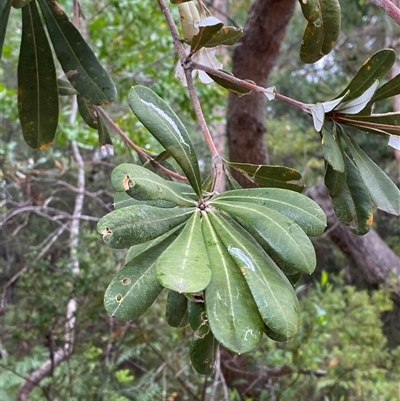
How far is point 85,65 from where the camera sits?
0.68m

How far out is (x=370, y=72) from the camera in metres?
0.46

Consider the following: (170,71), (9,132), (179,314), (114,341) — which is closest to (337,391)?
(114,341)

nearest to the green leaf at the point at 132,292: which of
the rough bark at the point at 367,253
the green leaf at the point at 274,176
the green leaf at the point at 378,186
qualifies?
the green leaf at the point at 274,176

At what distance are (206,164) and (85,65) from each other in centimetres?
296

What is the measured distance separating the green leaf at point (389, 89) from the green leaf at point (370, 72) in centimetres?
1

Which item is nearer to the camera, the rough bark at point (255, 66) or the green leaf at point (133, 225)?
the green leaf at point (133, 225)

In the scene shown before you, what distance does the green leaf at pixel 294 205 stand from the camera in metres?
0.36

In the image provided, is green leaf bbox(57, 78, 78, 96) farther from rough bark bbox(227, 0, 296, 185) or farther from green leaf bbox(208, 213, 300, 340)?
rough bark bbox(227, 0, 296, 185)

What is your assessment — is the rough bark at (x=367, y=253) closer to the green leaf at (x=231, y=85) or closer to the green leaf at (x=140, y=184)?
the green leaf at (x=231, y=85)

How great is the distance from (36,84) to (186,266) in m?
0.57

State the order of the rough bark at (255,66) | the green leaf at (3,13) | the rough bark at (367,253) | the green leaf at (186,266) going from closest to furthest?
1. the green leaf at (186,266)
2. the green leaf at (3,13)
3. the rough bark at (255,66)
4. the rough bark at (367,253)

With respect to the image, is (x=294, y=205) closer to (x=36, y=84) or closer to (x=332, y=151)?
(x=332, y=151)

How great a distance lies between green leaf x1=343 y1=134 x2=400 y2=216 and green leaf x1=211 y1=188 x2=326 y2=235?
14 centimetres

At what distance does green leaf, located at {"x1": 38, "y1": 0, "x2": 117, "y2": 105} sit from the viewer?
675mm
